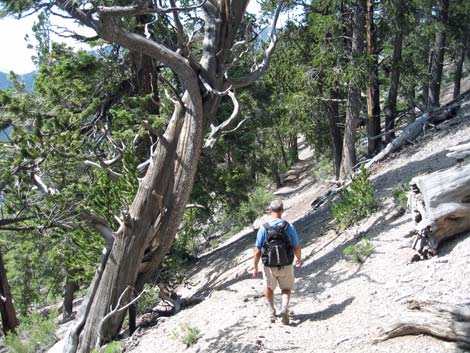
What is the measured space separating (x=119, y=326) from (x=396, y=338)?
17.7 ft

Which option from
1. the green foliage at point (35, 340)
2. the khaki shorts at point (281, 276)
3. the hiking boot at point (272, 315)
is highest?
the khaki shorts at point (281, 276)

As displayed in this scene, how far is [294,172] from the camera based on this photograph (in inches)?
1433

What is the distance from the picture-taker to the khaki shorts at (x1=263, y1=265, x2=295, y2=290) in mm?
6273

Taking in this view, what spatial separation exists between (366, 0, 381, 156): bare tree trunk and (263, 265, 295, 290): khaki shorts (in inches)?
372

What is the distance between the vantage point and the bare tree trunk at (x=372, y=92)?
14.6 meters

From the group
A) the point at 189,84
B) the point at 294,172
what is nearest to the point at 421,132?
the point at 189,84

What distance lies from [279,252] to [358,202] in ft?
13.5

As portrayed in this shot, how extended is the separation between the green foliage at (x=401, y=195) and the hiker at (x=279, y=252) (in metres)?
3.58

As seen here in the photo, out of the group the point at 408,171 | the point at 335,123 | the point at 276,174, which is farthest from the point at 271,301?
the point at 276,174

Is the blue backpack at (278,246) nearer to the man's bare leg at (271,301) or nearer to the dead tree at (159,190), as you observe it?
the man's bare leg at (271,301)

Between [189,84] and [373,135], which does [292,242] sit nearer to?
[189,84]

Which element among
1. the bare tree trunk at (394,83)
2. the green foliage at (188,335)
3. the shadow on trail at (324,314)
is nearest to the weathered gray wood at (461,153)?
the shadow on trail at (324,314)

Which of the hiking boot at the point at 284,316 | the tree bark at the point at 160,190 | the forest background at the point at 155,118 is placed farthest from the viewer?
the tree bark at the point at 160,190

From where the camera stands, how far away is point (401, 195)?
30.2 feet
